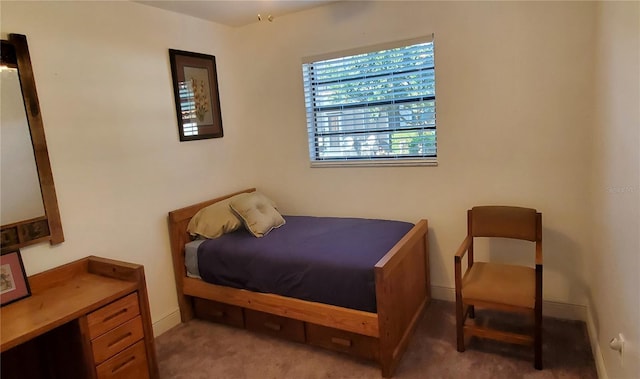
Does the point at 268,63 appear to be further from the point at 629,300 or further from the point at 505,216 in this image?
the point at 629,300

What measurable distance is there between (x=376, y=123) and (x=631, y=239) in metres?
1.98

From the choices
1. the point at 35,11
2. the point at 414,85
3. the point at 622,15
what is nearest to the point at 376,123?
the point at 414,85

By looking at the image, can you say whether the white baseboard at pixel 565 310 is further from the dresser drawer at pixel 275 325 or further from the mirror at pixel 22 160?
the mirror at pixel 22 160

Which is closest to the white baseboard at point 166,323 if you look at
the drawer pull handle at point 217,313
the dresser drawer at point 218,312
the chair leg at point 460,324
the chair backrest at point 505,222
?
the dresser drawer at point 218,312

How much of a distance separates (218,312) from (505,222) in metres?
2.11

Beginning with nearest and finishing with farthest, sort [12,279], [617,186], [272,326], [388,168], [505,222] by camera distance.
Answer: [617,186] < [12,279] < [505,222] < [272,326] < [388,168]

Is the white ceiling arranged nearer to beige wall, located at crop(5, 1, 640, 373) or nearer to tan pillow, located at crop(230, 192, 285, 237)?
beige wall, located at crop(5, 1, 640, 373)

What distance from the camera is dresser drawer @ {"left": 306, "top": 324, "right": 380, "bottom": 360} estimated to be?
92.4 inches

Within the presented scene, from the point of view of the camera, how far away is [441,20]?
2781mm

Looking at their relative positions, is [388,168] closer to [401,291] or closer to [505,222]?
[505,222]

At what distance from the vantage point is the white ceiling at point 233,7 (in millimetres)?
2883

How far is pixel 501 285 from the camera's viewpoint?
90.8 inches

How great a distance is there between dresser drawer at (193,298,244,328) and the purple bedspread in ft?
0.71

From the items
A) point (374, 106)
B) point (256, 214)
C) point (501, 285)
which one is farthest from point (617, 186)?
point (256, 214)
